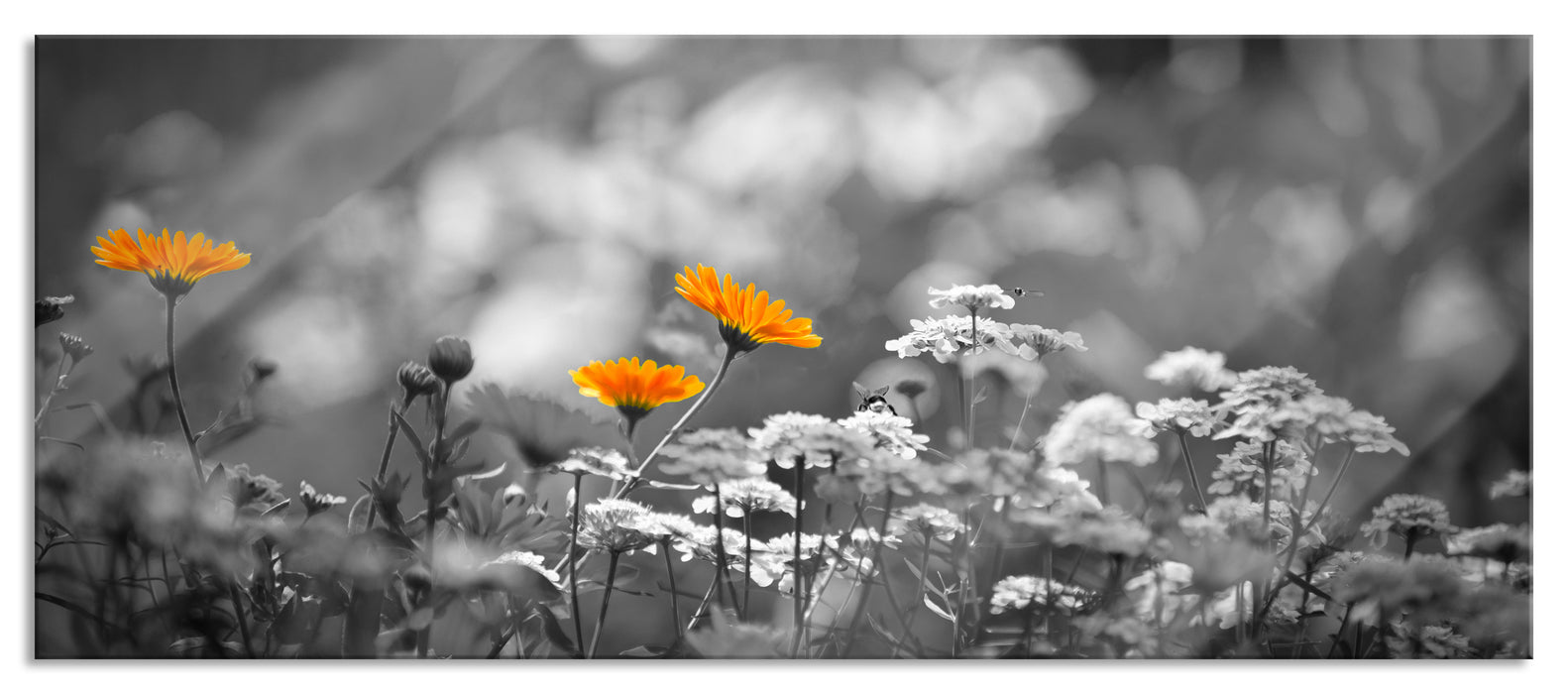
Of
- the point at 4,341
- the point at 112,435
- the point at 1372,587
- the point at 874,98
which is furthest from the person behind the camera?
the point at 874,98

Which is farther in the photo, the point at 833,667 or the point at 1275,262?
the point at 1275,262

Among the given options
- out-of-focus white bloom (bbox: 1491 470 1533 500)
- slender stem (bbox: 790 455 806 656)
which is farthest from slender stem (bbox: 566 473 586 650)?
out-of-focus white bloom (bbox: 1491 470 1533 500)

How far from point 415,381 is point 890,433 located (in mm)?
415

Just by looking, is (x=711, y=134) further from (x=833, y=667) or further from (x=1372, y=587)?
(x=1372, y=587)

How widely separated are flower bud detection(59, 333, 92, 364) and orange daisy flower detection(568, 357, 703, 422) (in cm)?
58

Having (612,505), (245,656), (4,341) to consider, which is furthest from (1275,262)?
(4,341)

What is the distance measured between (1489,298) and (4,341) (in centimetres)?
163

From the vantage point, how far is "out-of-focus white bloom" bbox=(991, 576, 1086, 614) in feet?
2.69

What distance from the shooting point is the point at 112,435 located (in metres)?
0.89

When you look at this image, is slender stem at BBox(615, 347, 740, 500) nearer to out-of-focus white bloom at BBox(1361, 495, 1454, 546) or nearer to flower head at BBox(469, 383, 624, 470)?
flower head at BBox(469, 383, 624, 470)

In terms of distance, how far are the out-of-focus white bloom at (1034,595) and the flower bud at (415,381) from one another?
54cm

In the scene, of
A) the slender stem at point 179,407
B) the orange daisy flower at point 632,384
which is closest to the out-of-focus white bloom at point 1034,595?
the orange daisy flower at point 632,384

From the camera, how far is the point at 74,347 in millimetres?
959
